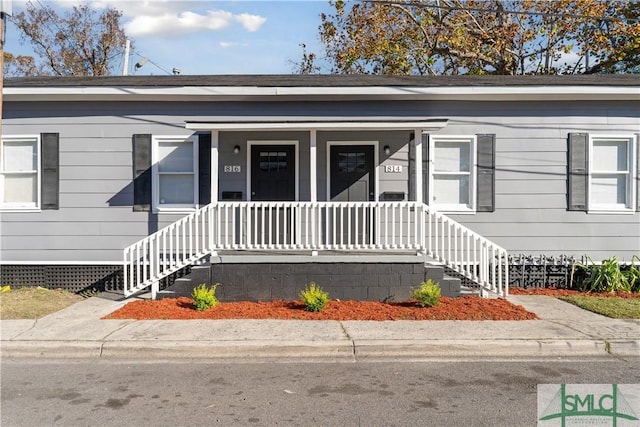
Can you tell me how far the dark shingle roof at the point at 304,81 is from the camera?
10242mm

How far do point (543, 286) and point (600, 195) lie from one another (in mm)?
2106

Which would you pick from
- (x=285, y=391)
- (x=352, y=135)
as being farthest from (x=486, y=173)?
(x=285, y=391)

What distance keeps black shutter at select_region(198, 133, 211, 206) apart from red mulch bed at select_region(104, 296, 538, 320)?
2.37m

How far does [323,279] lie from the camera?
9.07 metres

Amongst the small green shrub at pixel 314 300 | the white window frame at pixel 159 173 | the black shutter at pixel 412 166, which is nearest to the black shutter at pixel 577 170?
the black shutter at pixel 412 166

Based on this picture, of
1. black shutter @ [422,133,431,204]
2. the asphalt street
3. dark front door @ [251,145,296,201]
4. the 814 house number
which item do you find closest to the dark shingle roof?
black shutter @ [422,133,431,204]

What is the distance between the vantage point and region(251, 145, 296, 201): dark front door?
34.9 feet

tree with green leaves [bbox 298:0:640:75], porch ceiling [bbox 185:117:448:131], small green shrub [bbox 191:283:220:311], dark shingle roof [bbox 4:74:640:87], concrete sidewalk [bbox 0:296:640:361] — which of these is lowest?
concrete sidewalk [bbox 0:296:640:361]

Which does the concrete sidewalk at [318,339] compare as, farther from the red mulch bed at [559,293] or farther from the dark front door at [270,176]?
the dark front door at [270,176]

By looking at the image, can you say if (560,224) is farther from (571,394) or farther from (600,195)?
(571,394)

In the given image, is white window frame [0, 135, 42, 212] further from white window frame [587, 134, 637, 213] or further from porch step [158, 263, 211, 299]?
white window frame [587, 134, 637, 213]

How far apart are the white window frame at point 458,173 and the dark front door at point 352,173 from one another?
1146mm

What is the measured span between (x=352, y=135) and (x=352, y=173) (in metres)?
0.74

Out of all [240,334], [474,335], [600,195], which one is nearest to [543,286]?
[600,195]
